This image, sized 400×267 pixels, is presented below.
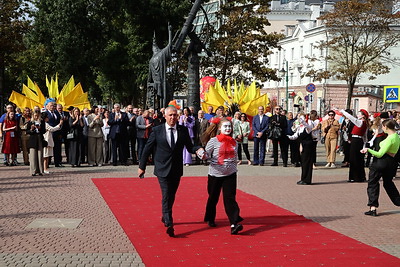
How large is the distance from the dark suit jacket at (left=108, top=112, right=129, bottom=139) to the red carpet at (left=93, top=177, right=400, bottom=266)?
25.9 feet

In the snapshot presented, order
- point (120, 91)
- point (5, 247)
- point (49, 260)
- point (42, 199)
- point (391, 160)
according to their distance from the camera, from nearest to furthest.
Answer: point (49, 260), point (5, 247), point (391, 160), point (42, 199), point (120, 91)

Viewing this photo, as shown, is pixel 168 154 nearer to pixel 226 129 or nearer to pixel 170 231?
pixel 226 129

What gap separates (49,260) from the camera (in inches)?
291

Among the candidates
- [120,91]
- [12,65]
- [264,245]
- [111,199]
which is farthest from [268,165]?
[120,91]

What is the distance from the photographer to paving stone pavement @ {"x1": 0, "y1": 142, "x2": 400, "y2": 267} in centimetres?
783

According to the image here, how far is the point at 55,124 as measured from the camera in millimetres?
18828

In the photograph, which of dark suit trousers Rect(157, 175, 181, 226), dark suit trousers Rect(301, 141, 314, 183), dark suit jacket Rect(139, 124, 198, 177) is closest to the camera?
dark suit trousers Rect(157, 175, 181, 226)

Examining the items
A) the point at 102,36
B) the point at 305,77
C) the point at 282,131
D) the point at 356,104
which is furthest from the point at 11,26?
the point at 305,77

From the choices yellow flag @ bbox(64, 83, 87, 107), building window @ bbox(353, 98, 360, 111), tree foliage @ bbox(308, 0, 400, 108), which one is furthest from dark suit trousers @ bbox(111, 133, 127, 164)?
building window @ bbox(353, 98, 360, 111)

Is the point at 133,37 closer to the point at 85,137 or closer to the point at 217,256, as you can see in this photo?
the point at 85,137

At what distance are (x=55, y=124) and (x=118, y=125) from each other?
89.2 inches

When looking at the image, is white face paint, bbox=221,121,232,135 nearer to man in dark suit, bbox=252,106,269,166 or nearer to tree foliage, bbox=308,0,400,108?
man in dark suit, bbox=252,106,269,166

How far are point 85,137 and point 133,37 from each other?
80.5ft

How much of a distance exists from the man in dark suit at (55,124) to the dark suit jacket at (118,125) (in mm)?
1692
